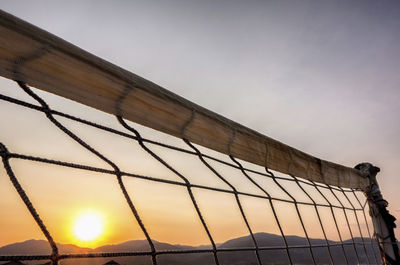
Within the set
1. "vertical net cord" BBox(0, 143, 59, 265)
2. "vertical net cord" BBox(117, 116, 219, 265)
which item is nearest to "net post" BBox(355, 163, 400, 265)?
"vertical net cord" BBox(117, 116, 219, 265)

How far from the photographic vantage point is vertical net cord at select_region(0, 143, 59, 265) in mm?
870

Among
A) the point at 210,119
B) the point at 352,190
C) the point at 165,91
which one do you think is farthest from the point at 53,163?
the point at 352,190

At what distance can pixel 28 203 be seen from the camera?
34.8 inches

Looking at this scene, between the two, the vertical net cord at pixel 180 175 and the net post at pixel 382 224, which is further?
the net post at pixel 382 224

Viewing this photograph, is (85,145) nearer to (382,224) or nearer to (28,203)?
(28,203)

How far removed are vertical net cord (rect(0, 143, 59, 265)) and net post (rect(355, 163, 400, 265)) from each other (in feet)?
11.0

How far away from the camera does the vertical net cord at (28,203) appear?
87cm

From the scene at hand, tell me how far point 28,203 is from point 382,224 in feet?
11.4

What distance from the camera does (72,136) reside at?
3.80 ft

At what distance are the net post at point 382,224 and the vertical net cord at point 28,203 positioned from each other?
3346mm

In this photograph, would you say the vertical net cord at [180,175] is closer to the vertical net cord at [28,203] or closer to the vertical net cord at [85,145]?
the vertical net cord at [85,145]

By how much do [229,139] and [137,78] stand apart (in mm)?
769

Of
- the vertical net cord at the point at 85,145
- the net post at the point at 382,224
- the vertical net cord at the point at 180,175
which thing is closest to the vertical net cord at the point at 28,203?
the vertical net cord at the point at 85,145

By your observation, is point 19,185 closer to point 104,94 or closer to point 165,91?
point 104,94
